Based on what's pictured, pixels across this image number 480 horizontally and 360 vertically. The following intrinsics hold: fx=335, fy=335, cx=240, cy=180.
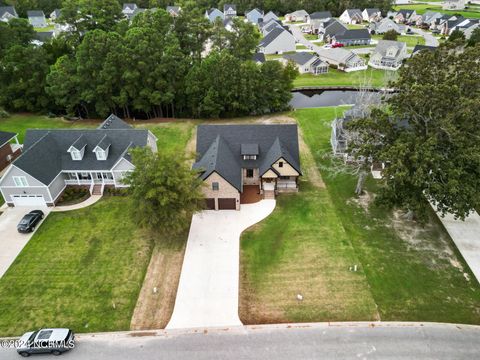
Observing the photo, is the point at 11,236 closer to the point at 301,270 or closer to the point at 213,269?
the point at 213,269

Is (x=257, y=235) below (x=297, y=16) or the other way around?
below

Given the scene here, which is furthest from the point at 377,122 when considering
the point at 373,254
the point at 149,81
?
the point at 149,81

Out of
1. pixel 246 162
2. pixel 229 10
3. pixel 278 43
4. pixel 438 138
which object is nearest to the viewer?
pixel 438 138

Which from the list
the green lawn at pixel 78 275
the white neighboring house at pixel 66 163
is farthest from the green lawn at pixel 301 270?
the white neighboring house at pixel 66 163

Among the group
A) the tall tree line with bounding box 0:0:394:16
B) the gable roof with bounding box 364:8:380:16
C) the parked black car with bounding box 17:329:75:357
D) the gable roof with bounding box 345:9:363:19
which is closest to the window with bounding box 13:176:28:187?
the parked black car with bounding box 17:329:75:357

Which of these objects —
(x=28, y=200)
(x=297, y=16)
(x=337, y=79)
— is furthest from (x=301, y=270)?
(x=297, y=16)

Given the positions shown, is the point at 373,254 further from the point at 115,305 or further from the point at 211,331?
the point at 115,305
